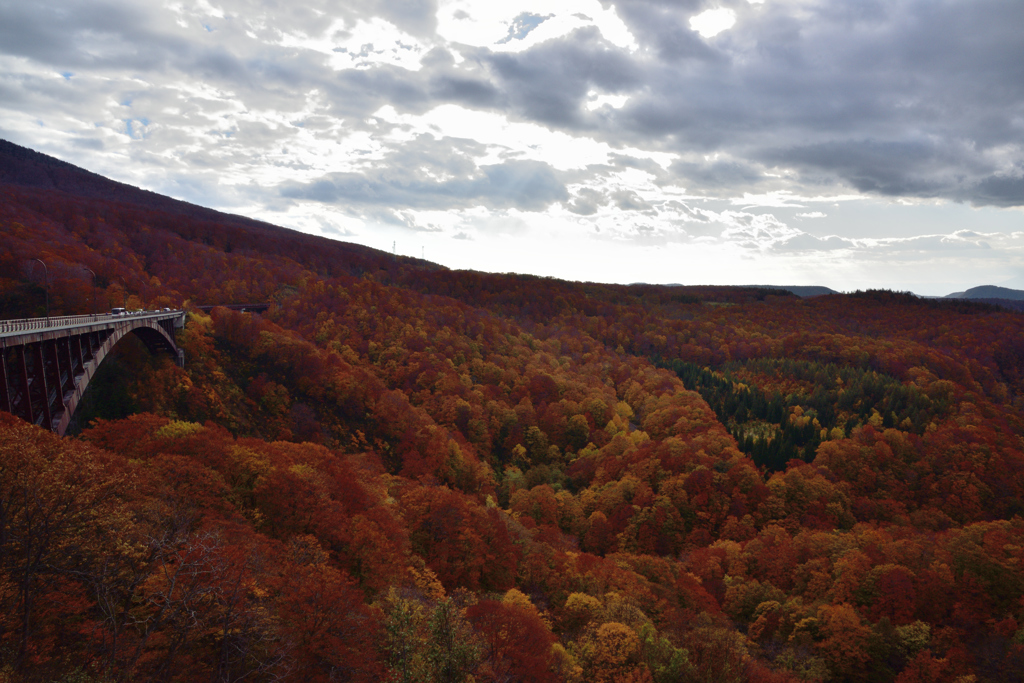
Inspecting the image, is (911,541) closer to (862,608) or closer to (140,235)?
(862,608)

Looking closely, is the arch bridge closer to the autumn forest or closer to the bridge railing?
the bridge railing

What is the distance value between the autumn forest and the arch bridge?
2.87 metres

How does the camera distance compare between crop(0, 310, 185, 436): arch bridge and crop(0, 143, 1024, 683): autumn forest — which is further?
crop(0, 310, 185, 436): arch bridge

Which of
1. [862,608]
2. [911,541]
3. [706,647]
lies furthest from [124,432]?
[911,541]

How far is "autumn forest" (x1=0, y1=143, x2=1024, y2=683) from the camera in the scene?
21.6 meters

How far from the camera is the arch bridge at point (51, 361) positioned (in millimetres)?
30984

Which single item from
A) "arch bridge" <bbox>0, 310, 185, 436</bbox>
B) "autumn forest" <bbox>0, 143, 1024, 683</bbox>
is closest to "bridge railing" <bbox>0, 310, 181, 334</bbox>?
"arch bridge" <bbox>0, 310, 185, 436</bbox>

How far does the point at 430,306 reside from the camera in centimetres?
19550

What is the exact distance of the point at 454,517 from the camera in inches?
2030

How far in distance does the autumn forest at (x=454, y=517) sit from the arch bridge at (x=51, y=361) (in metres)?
2.87

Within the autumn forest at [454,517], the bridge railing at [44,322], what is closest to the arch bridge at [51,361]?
the bridge railing at [44,322]

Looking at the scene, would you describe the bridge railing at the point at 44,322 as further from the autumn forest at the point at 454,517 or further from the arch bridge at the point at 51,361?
the autumn forest at the point at 454,517

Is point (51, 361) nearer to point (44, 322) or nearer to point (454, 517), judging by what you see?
point (44, 322)

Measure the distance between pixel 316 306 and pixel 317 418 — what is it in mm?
85607
